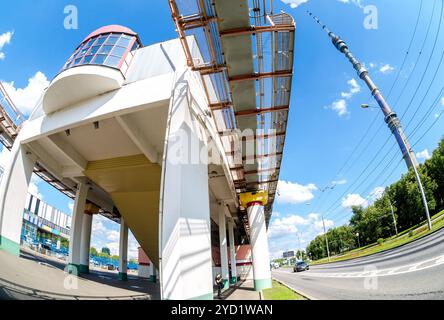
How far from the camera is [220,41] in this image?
6.54m

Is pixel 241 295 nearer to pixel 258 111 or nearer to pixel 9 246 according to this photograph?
pixel 258 111

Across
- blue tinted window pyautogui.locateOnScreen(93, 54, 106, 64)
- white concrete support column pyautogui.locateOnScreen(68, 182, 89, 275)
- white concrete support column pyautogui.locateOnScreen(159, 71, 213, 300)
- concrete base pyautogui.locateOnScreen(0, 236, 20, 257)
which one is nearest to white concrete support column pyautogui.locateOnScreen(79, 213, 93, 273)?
white concrete support column pyautogui.locateOnScreen(68, 182, 89, 275)

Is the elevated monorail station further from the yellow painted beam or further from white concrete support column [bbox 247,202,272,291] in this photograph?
the yellow painted beam

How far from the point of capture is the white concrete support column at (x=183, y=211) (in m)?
6.16

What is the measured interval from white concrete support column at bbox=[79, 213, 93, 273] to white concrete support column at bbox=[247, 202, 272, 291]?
47.4ft

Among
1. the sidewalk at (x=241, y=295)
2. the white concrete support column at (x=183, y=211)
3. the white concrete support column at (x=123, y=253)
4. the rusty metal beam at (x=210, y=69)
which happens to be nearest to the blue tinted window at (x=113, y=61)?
the white concrete support column at (x=183, y=211)

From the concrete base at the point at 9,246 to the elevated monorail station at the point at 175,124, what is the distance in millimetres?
43

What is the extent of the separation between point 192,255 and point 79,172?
435 inches

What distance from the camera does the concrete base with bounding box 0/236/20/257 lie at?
31.3 feet

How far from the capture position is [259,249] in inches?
618

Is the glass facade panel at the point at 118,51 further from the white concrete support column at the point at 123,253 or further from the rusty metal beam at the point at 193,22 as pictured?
the white concrete support column at the point at 123,253
